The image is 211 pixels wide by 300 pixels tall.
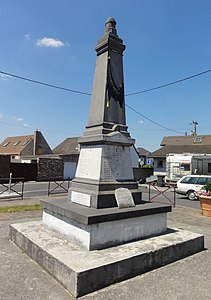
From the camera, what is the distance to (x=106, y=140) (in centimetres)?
464

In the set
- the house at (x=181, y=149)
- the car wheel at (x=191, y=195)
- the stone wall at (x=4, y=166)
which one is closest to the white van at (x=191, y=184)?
the car wheel at (x=191, y=195)

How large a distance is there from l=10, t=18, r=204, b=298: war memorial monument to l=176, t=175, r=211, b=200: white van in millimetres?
9500

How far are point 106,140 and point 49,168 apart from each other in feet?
67.0

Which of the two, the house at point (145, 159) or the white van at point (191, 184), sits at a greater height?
the house at point (145, 159)

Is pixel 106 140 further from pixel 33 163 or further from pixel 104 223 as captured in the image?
pixel 33 163

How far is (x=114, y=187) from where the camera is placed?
182 inches

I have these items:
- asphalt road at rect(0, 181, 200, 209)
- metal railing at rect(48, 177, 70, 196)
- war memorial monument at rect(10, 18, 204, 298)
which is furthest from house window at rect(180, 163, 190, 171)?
war memorial monument at rect(10, 18, 204, 298)

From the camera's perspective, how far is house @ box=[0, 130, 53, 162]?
34.6 m

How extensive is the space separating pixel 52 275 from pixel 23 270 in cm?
54

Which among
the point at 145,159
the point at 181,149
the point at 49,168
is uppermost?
the point at 181,149

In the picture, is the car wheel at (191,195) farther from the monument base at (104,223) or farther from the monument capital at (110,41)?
the monument capital at (110,41)

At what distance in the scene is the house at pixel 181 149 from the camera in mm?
25419

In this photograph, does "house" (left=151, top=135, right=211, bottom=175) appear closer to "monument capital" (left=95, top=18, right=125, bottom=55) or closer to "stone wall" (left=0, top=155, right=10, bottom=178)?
"stone wall" (left=0, top=155, right=10, bottom=178)

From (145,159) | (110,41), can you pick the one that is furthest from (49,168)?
(145,159)
